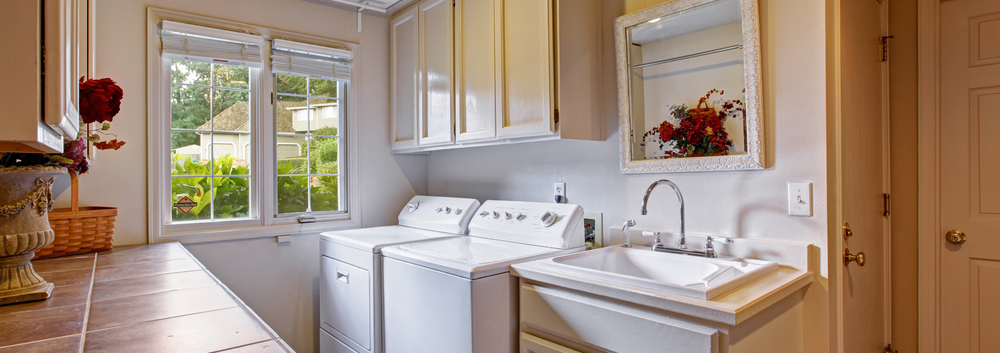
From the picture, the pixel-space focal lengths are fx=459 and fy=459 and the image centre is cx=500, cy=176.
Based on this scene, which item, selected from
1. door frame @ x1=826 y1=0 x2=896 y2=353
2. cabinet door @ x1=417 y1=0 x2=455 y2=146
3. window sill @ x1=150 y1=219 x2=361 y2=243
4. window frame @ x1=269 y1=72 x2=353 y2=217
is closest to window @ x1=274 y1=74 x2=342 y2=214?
window frame @ x1=269 y1=72 x2=353 y2=217

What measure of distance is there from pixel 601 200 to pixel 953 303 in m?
1.49

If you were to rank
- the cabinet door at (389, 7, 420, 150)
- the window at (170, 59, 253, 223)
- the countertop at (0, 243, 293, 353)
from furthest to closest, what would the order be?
the cabinet door at (389, 7, 420, 150)
the window at (170, 59, 253, 223)
the countertop at (0, 243, 293, 353)

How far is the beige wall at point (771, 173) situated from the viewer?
1.50m

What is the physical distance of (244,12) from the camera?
8.18 feet

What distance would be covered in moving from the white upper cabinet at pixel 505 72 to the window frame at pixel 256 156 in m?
0.46

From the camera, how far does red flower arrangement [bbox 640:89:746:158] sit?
5.51 ft

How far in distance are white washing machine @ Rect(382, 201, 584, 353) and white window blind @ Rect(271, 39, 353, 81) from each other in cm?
129

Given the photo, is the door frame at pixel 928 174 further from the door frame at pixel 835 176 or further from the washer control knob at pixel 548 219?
the washer control knob at pixel 548 219

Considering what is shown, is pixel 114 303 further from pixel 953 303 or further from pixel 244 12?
pixel 953 303

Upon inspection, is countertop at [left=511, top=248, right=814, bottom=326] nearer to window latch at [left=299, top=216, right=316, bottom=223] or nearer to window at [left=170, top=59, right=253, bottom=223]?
window latch at [left=299, top=216, right=316, bottom=223]

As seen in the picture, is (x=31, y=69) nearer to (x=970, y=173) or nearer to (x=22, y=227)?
(x=22, y=227)

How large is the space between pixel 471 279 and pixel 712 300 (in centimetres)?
77

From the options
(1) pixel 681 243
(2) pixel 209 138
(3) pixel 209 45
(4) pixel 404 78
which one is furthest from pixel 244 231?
(1) pixel 681 243

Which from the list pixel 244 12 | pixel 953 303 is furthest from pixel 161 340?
pixel 953 303
